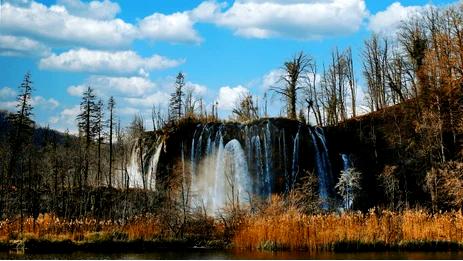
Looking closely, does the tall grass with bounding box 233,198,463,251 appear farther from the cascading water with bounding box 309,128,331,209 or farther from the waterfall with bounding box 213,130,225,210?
the waterfall with bounding box 213,130,225,210

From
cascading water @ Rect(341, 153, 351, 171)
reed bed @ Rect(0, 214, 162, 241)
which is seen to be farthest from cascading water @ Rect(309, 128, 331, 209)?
reed bed @ Rect(0, 214, 162, 241)

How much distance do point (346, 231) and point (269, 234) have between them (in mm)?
2787

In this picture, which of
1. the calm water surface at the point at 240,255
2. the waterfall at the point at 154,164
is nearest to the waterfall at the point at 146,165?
the waterfall at the point at 154,164

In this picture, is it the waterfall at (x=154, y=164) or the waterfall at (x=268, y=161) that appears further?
the waterfall at (x=154, y=164)

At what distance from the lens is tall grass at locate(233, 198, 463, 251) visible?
838 inches

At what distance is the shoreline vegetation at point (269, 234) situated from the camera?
21.3 meters

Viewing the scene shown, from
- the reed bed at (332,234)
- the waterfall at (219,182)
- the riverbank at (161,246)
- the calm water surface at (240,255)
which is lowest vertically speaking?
the calm water surface at (240,255)

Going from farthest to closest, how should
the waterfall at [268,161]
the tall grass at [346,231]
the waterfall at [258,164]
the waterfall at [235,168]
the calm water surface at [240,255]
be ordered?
the waterfall at [268,161], the waterfall at [258,164], the waterfall at [235,168], the tall grass at [346,231], the calm water surface at [240,255]

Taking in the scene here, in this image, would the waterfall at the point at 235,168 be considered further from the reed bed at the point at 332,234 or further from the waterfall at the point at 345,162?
the reed bed at the point at 332,234

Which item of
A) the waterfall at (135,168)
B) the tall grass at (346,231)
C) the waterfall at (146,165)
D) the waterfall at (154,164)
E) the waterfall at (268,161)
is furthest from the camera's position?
the waterfall at (135,168)

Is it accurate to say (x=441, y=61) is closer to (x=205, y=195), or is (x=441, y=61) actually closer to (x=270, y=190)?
(x=270, y=190)

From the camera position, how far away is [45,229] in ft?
78.1

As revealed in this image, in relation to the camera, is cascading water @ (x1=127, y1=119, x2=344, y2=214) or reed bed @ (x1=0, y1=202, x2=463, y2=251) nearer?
reed bed @ (x1=0, y1=202, x2=463, y2=251)

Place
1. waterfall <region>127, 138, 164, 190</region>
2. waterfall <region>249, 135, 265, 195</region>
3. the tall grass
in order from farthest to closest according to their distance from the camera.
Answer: waterfall <region>127, 138, 164, 190</region>
waterfall <region>249, 135, 265, 195</region>
the tall grass
